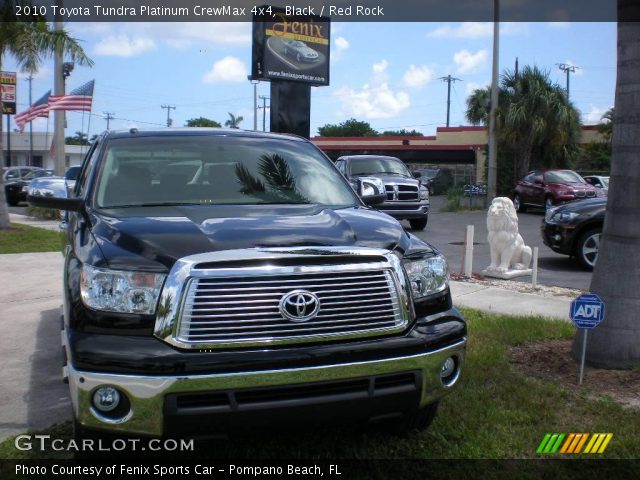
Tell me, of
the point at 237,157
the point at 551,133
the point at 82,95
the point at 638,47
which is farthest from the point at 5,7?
the point at 551,133

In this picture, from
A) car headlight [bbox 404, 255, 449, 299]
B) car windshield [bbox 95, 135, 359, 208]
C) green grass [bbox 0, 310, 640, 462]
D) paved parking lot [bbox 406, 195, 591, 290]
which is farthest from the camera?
paved parking lot [bbox 406, 195, 591, 290]

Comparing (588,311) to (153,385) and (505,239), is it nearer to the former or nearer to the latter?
(153,385)

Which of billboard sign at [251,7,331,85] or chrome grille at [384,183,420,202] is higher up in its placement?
billboard sign at [251,7,331,85]

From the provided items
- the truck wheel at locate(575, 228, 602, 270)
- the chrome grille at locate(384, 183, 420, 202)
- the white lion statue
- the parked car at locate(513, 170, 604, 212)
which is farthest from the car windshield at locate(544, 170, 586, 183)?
the white lion statue

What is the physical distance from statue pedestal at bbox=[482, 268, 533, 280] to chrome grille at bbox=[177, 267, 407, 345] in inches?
256

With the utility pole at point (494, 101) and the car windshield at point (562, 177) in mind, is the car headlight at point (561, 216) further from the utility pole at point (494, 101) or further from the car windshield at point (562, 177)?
the utility pole at point (494, 101)

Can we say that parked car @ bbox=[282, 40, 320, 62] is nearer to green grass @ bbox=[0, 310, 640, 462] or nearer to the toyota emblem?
green grass @ bbox=[0, 310, 640, 462]

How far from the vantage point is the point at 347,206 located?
173 inches

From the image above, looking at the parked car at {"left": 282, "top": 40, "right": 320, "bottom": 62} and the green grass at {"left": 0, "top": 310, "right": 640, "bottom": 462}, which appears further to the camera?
the parked car at {"left": 282, "top": 40, "right": 320, "bottom": 62}

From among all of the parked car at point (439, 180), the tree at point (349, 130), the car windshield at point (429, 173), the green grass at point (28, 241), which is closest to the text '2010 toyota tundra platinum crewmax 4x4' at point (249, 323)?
the green grass at point (28, 241)

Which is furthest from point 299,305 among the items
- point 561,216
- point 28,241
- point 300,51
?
point 300,51

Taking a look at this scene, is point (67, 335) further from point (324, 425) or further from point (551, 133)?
point (551, 133)

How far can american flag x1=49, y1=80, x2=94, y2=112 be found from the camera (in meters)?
19.6

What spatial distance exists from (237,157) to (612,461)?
9.72ft
